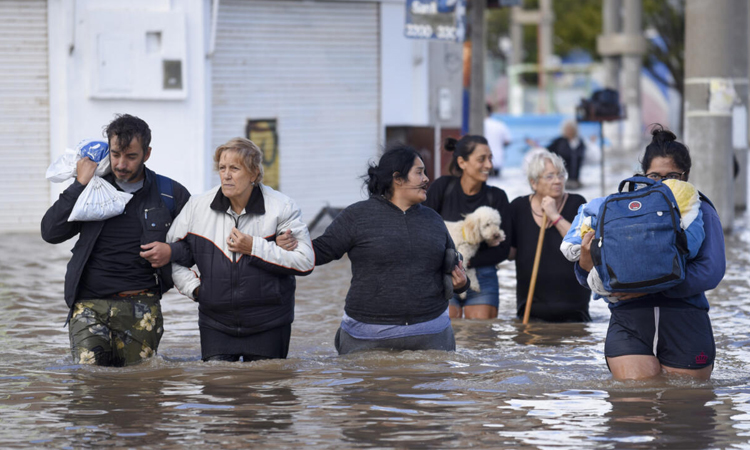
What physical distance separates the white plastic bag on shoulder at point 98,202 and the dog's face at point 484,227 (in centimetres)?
281

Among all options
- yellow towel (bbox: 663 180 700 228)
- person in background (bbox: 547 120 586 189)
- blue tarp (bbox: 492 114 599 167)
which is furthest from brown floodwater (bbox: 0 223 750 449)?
blue tarp (bbox: 492 114 599 167)

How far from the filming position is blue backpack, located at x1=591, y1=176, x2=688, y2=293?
5.94m

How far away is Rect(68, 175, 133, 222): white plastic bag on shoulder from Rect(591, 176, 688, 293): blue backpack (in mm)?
2562

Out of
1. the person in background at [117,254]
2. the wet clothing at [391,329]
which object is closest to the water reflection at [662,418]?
the wet clothing at [391,329]

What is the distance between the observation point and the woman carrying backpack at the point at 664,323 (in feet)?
20.5

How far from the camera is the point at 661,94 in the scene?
165ft

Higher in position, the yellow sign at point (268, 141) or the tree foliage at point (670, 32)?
the tree foliage at point (670, 32)

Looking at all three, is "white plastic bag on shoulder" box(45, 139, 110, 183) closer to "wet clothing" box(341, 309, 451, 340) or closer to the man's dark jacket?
the man's dark jacket

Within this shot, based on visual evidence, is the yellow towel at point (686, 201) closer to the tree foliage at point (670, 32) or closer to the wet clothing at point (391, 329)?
the wet clothing at point (391, 329)

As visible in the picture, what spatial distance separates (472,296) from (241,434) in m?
3.57

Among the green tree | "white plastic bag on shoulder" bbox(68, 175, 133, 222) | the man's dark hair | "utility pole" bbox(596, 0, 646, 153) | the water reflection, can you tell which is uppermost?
the green tree

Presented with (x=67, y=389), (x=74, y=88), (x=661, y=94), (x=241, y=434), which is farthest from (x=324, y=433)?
(x=661, y=94)

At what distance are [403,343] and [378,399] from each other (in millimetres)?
519

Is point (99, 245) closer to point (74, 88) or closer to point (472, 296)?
point (472, 296)
